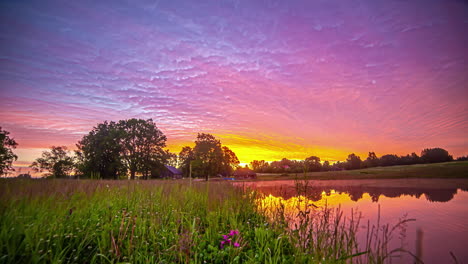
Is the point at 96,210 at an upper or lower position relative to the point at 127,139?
lower

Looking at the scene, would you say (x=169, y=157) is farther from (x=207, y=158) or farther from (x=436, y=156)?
(x=436, y=156)

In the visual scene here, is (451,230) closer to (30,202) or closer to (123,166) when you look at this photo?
(30,202)

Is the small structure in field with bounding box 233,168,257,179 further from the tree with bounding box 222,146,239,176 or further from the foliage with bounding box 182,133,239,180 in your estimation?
the foliage with bounding box 182,133,239,180

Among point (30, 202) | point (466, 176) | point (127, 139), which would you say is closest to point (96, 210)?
point (30, 202)

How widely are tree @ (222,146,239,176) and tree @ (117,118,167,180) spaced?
57.6 feet

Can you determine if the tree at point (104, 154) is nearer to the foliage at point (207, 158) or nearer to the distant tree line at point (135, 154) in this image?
the distant tree line at point (135, 154)

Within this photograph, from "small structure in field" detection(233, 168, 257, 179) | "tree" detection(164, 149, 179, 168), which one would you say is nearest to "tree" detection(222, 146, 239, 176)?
"small structure in field" detection(233, 168, 257, 179)

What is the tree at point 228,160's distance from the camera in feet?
184

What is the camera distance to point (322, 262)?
3074 mm

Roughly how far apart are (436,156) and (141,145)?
5864cm

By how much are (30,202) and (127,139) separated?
39299 mm

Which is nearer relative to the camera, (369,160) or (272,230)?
(272,230)

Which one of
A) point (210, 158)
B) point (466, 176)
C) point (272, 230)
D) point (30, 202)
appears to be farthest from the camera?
point (210, 158)

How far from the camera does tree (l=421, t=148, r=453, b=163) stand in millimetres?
39344
